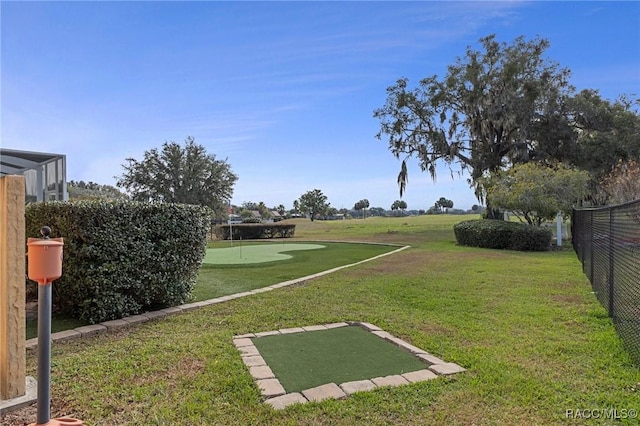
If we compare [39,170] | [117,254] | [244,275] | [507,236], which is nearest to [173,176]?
[39,170]

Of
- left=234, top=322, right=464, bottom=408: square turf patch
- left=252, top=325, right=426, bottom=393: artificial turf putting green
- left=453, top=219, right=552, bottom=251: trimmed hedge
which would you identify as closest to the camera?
left=234, top=322, right=464, bottom=408: square turf patch

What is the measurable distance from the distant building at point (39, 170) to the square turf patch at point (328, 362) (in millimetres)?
12966

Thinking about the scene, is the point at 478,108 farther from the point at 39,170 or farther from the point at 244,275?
→ the point at 39,170

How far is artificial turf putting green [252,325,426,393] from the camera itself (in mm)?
2768

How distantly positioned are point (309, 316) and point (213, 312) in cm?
126

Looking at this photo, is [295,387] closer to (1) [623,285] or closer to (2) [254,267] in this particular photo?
(1) [623,285]

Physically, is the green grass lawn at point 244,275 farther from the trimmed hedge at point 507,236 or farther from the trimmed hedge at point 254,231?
the trimmed hedge at point 254,231

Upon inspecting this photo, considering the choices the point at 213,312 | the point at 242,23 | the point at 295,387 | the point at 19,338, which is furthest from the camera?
the point at 242,23

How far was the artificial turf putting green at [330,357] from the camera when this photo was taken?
109 inches

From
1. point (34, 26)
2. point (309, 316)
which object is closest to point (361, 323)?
point (309, 316)

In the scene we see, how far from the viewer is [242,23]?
823 centimetres

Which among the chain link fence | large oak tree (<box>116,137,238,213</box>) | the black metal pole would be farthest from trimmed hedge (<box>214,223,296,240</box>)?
the black metal pole

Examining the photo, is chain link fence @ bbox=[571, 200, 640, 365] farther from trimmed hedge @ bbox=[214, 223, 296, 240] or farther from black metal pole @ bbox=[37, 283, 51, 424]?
trimmed hedge @ bbox=[214, 223, 296, 240]

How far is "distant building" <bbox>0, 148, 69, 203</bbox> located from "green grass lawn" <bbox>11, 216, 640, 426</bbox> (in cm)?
1203
